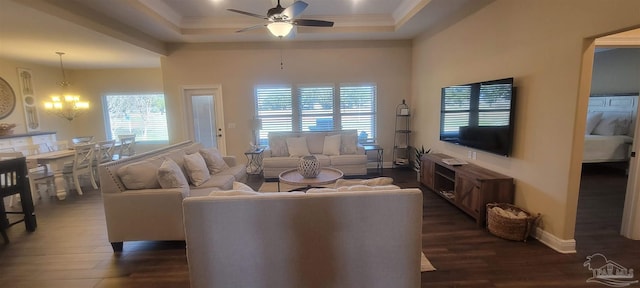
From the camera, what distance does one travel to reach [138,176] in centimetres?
281

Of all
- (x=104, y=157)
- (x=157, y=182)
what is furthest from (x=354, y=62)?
(x=104, y=157)

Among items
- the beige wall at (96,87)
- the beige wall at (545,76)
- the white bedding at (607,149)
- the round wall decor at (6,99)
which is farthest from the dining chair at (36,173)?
the white bedding at (607,149)

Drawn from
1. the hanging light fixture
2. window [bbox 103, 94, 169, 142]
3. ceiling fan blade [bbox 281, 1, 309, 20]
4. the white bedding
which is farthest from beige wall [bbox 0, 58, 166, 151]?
the white bedding

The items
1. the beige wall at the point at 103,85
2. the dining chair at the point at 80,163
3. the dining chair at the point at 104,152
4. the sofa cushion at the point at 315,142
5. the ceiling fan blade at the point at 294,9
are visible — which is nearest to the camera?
the ceiling fan blade at the point at 294,9

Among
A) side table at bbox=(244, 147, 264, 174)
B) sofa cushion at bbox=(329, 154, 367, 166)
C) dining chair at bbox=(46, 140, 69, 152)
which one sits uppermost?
dining chair at bbox=(46, 140, 69, 152)

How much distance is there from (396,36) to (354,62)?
1018mm

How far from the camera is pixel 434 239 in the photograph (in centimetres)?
295

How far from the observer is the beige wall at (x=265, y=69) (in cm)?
594

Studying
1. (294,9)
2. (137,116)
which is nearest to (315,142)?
(294,9)

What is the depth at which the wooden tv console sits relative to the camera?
3.17 meters

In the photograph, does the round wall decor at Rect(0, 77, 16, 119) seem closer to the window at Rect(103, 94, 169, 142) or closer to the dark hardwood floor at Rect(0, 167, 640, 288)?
the window at Rect(103, 94, 169, 142)

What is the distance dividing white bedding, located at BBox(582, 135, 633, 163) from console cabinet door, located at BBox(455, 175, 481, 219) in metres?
3.58

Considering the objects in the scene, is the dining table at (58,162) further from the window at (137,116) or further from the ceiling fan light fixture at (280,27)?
the ceiling fan light fixture at (280,27)

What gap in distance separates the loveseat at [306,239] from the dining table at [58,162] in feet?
13.2
